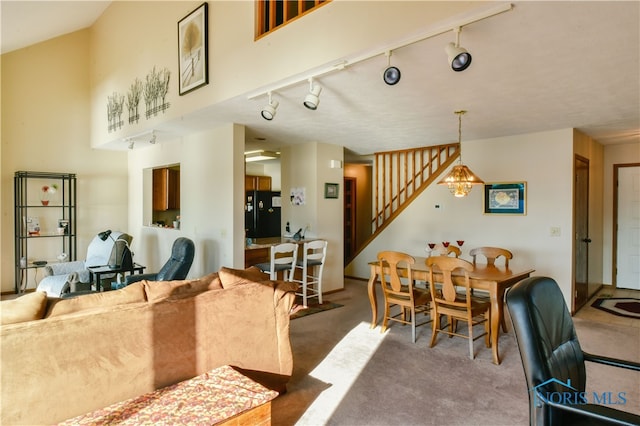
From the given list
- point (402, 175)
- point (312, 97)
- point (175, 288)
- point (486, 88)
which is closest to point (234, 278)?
point (175, 288)

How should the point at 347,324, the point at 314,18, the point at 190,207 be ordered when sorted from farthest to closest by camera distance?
the point at 190,207
the point at 347,324
the point at 314,18

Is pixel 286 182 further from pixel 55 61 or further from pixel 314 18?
pixel 55 61

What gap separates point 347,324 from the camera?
174 inches

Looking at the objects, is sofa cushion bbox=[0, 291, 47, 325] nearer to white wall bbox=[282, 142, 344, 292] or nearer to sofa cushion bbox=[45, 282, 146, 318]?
sofa cushion bbox=[45, 282, 146, 318]

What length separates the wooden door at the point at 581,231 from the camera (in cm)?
500

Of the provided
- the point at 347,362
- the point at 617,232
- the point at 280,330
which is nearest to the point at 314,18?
the point at 280,330

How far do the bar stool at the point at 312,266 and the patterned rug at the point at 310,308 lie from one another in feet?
0.30

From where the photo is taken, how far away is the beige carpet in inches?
98.4

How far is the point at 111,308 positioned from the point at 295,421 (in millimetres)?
1346

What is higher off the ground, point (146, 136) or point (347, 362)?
point (146, 136)

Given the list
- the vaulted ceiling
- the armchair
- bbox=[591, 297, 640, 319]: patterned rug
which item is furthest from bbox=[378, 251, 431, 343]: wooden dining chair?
the armchair

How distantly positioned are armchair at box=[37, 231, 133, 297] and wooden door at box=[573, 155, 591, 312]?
600cm

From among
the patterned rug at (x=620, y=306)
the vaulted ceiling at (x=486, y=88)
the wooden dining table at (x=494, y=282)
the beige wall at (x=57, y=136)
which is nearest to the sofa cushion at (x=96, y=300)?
the vaulted ceiling at (x=486, y=88)
